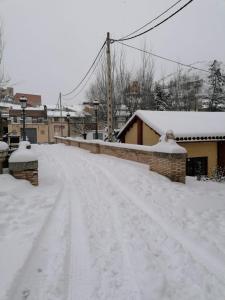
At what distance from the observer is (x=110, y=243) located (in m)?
3.98

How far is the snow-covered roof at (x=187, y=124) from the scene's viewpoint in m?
14.2

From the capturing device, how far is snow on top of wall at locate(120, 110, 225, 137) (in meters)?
14.3

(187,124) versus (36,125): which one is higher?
(36,125)

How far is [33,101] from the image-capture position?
6912 centimetres

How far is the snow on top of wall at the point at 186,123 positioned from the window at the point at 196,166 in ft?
4.77

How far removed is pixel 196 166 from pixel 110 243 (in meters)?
11.9

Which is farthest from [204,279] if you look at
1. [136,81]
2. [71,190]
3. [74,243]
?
[136,81]

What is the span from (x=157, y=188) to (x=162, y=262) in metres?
3.71

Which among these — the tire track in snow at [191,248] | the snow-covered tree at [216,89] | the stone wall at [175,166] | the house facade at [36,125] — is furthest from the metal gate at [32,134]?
the tire track in snow at [191,248]

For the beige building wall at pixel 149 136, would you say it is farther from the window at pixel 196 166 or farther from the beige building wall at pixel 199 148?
the window at pixel 196 166

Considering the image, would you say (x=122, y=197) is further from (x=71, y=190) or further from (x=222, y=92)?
(x=222, y=92)

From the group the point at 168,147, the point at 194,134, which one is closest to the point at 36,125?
the point at 194,134

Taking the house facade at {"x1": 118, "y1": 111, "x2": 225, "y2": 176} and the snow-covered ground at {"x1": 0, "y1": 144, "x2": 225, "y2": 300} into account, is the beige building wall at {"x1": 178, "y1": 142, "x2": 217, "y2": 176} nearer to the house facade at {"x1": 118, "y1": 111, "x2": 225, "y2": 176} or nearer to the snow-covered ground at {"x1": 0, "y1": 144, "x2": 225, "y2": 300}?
the house facade at {"x1": 118, "y1": 111, "x2": 225, "y2": 176}

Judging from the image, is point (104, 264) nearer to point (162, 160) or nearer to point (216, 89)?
point (162, 160)
